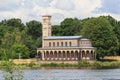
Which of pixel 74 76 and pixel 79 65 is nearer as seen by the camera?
pixel 74 76

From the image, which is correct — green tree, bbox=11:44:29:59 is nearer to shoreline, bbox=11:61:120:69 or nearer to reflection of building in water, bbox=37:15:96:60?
reflection of building in water, bbox=37:15:96:60

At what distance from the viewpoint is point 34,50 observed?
14062cm

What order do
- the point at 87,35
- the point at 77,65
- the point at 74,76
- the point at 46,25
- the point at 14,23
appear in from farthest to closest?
1. the point at 14,23
2. the point at 46,25
3. the point at 87,35
4. the point at 77,65
5. the point at 74,76

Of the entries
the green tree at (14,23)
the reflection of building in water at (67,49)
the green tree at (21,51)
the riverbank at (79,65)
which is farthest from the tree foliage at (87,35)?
the green tree at (14,23)

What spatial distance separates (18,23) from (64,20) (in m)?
19.1

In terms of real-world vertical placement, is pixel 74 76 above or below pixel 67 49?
below

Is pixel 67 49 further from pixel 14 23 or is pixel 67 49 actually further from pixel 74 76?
pixel 74 76

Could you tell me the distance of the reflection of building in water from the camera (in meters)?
132

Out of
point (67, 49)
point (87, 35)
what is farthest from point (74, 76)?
point (87, 35)

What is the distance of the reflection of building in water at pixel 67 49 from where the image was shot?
5217 inches

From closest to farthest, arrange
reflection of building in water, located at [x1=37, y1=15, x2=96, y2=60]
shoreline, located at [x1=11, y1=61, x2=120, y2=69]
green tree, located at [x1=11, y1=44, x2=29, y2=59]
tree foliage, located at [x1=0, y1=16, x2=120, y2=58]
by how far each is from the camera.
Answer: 1. shoreline, located at [x1=11, y1=61, x2=120, y2=69]
2. green tree, located at [x1=11, y1=44, x2=29, y2=59]
3. reflection of building in water, located at [x1=37, y1=15, x2=96, y2=60]
4. tree foliage, located at [x1=0, y1=16, x2=120, y2=58]

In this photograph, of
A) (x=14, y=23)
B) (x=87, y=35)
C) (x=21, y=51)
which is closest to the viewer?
(x=21, y=51)

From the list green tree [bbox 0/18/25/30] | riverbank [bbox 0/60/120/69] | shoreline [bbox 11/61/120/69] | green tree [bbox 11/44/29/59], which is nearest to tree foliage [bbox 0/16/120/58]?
green tree [bbox 11/44/29/59]

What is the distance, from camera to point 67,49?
134 m
